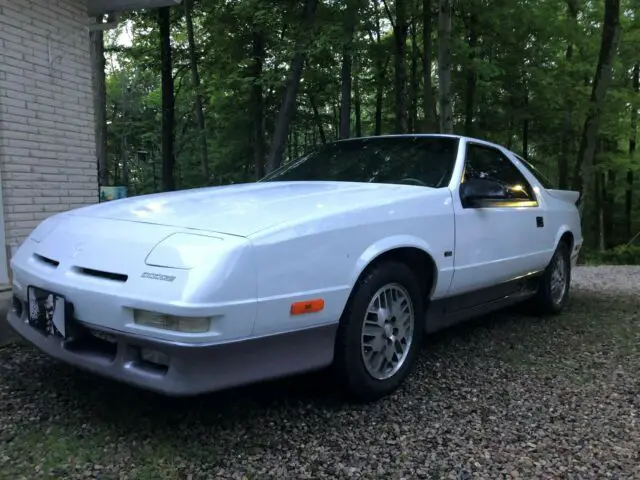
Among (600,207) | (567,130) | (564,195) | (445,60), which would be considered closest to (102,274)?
(564,195)

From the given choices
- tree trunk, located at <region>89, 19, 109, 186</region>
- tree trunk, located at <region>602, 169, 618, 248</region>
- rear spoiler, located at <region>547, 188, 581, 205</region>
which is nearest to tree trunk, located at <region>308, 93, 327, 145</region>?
tree trunk, located at <region>89, 19, 109, 186</region>

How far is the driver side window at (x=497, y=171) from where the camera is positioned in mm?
3996

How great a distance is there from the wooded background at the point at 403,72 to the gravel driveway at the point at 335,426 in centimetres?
684

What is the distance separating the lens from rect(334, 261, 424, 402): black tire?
2721 millimetres

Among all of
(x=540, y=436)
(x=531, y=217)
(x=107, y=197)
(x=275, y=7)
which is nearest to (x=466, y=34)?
Answer: (x=275, y=7)

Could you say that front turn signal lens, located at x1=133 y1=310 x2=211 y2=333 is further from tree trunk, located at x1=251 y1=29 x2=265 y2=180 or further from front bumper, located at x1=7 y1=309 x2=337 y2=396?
tree trunk, located at x1=251 y1=29 x2=265 y2=180

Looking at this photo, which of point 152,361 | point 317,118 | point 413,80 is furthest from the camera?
point 317,118

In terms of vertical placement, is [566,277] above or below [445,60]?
below

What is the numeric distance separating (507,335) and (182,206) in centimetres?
285

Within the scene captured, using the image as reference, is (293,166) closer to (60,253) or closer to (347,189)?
(347,189)

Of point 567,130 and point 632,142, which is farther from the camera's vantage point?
point 632,142

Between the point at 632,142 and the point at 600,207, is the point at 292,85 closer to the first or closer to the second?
the point at 600,207

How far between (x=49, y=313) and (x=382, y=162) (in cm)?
232

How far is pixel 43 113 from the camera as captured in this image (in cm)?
509
